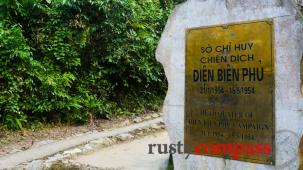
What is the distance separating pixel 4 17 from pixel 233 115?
21.2ft

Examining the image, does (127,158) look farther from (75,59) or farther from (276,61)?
(75,59)

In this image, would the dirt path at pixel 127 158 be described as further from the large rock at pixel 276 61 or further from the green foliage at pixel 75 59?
the green foliage at pixel 75 59

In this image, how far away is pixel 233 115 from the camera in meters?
3.34

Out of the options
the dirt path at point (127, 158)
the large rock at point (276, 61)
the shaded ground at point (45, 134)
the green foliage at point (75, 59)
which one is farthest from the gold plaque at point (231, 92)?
the green foliage at point (75, 59)

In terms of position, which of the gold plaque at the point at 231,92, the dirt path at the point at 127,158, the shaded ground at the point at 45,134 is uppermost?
the gold plaque at the point at 231,92

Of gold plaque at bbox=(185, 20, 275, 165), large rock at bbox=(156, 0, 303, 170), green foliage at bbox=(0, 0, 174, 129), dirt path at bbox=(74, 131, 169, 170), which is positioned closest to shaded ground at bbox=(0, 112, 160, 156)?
green foliage at bbox=(0, 0, 174, 129)

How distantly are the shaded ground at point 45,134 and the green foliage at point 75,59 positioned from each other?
0.23m

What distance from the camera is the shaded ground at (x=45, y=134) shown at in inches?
274

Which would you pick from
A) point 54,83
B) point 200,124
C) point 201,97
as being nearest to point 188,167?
point 200,124

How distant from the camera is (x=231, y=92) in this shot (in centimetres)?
336

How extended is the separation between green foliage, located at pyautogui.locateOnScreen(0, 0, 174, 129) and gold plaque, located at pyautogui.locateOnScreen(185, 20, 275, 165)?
5036mm

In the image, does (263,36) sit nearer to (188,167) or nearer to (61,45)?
(188,167)

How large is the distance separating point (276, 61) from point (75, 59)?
642cm

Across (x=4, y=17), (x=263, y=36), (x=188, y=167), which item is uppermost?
(x=4, y=17)
